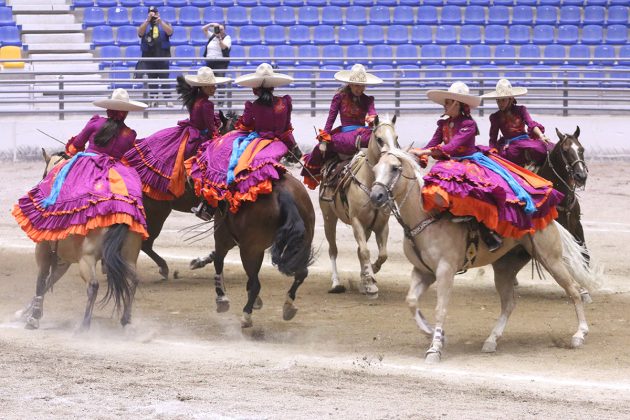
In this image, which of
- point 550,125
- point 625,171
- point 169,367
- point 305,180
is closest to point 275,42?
point 550,125

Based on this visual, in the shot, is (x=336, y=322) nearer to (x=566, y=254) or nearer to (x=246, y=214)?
(x=246, y=214)

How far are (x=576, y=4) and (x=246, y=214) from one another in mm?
16872

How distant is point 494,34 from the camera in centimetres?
2462

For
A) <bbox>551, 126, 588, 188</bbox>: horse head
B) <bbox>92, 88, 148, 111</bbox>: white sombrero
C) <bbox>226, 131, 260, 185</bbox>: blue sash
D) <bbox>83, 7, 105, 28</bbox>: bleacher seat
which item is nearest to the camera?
<bbox>226, 131, 260, 185</bbox>: blue sash

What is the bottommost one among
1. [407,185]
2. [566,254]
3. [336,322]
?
[336,322]

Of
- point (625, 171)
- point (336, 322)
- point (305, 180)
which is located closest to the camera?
point (336, 322)

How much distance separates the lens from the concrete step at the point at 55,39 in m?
24.8

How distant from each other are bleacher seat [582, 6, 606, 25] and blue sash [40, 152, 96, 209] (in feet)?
55.7

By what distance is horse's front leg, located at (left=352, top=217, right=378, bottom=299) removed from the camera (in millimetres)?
12422

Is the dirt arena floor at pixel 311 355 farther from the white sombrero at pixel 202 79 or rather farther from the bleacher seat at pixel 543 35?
the bleacher seat at pixel 543 35

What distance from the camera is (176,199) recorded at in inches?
518

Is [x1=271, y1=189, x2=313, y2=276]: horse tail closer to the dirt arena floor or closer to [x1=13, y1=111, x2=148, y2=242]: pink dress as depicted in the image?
the dirt arena floor

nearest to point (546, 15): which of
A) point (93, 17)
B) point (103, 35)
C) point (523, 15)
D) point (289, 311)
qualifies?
point (523, 15)

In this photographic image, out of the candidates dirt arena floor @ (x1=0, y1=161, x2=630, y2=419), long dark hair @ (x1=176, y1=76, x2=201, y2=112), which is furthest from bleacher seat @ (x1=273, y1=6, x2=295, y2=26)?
long dark hair @ (x1=176, y1=76, x2=201, y2=112)
